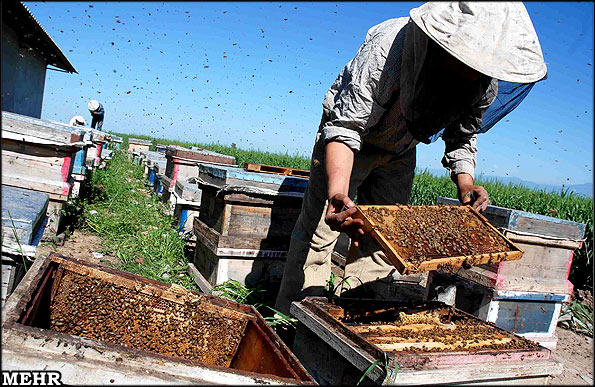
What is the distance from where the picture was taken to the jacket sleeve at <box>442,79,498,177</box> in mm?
3191

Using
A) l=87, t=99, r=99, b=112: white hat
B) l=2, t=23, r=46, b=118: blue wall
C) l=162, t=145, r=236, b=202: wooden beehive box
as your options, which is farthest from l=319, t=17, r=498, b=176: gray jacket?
l=87, t=99, r=99, b=112: white hat

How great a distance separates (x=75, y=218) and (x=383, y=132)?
537cm

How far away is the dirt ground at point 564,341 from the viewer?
419 cm

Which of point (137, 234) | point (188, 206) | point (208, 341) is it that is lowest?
point (137, 234)

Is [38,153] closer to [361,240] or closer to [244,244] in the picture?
[244,244]

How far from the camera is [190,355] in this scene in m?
2.33

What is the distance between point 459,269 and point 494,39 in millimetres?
2249

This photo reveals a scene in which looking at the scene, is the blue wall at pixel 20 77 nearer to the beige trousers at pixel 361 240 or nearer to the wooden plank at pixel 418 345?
the beige trousers at pixel 361 240

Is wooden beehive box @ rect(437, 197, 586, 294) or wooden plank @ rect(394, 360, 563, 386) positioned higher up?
wooden beehive box @ rect(437, 197, 586, 294)

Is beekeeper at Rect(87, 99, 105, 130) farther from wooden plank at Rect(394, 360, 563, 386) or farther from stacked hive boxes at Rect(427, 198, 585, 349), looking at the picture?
wooden plank at Rect(394, 360, 563, 386)

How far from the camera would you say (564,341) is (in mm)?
5199

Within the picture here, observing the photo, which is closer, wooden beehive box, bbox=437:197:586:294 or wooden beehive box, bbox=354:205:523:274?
wooden beehive box, bbox=354:205:523:274

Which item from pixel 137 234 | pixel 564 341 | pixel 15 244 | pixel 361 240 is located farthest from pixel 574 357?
pixel 137 234

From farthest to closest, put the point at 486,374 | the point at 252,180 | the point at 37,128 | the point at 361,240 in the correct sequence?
the point at 37,128 < the point at 252,180 < the point at 361,240 < the point at 486,374
